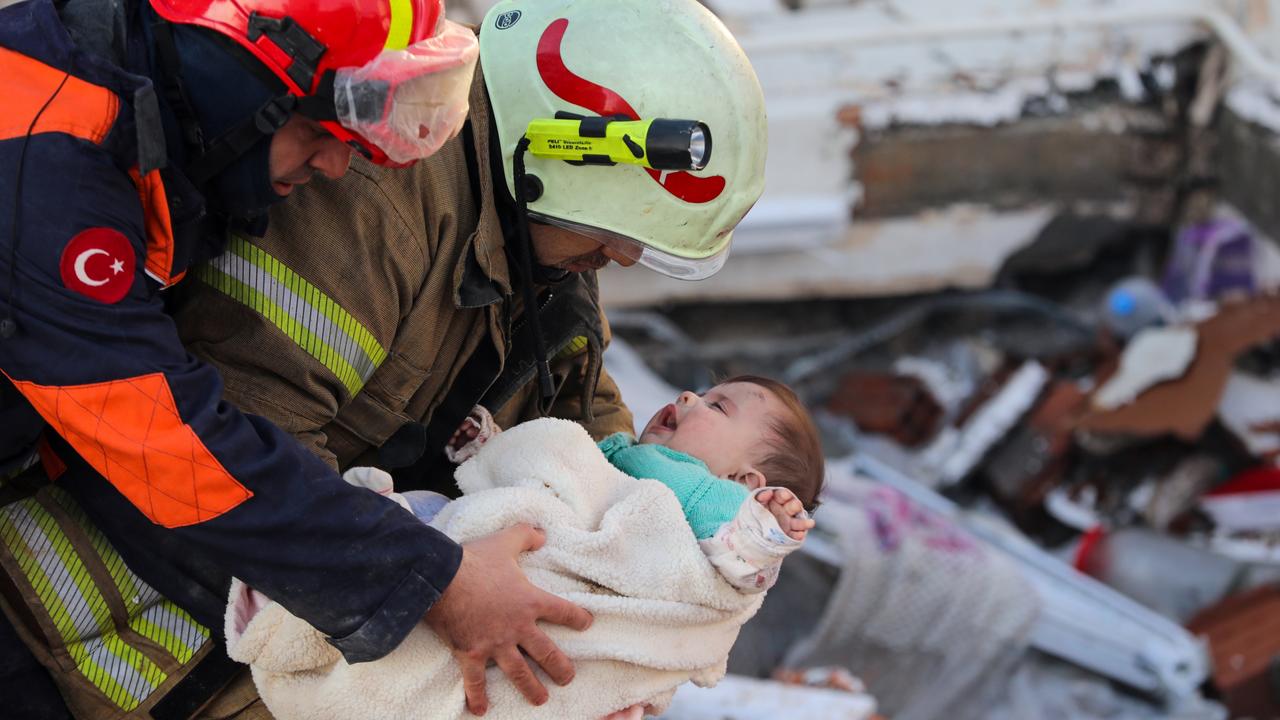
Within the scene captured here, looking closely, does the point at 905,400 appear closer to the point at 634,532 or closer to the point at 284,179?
the point at 634,532

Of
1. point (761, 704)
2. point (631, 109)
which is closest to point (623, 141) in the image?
point (631, 109)

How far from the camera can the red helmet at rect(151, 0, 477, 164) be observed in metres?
1.88

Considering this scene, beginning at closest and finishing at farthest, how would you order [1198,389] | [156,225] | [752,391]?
[156,225], [752,391], [1198,389]

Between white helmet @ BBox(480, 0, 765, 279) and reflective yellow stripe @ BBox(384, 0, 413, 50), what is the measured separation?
0.52m

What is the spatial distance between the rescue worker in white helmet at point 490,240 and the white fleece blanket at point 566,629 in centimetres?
10

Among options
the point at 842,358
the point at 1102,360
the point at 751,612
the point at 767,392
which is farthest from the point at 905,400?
the point at 751,612

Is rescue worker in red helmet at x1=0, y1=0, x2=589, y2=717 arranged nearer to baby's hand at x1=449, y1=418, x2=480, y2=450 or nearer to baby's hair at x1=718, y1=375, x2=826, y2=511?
baby's hand at x1=449, y1=418, x2=480, y2=450

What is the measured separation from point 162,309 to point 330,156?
32 cm

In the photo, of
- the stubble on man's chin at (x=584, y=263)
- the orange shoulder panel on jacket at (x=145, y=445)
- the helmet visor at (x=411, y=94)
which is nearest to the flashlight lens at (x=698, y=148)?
the stubble on man's chin at (x=584, y=263)

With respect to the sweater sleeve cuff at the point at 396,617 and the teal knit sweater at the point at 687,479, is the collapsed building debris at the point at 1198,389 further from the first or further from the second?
the sweater sleeve cuff at the point at 396,617

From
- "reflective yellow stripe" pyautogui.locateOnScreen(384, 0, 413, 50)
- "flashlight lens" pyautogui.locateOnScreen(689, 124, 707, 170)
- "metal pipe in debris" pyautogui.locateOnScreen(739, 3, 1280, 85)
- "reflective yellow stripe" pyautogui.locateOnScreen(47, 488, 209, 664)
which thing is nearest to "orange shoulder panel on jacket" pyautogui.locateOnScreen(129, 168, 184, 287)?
"reflective yellow stripe" pyautogui.locateOnScreen(384, 0, 413, 50)

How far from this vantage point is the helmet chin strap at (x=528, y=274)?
98.8 inches

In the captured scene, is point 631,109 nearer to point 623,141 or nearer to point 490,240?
point 623,141

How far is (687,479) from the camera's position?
2.57 metres
